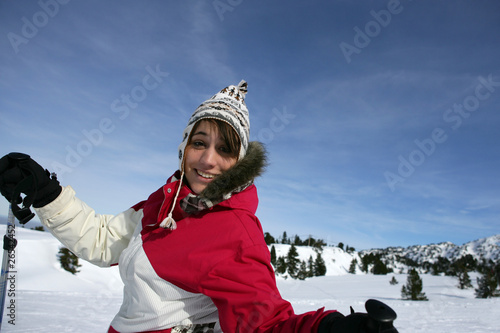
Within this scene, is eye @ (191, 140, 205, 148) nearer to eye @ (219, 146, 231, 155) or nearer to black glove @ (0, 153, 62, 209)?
eye @ (219, 146, 231, 155)

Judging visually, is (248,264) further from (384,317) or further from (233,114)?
(233,114)

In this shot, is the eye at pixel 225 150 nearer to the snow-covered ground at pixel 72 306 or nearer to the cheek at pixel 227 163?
the cheek at pixel 227 163

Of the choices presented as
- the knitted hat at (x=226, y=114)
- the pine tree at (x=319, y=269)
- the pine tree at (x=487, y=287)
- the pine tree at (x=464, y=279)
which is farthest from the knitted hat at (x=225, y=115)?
the pine tree at (x=319, y=269)

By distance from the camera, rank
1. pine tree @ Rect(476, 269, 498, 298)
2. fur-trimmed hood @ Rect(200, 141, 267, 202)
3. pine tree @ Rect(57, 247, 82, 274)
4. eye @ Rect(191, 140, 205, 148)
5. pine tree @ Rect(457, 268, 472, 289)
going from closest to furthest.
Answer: fur-trimmed hood @ Rect(200, 141, 267, 202) → eye @ Rect(191, 140, 205, 148) → pine tree @ Rect(57, 247, 82, 274) → pine tree @ Rect(476, 269, 498, 298) → pine tree @ Rect(457, 268, 472, 289)

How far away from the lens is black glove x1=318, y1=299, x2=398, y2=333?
77 centimetres

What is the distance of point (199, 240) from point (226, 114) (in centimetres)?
75

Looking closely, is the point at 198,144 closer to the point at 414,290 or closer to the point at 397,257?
the point at 414,290

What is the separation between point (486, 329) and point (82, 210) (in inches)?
432

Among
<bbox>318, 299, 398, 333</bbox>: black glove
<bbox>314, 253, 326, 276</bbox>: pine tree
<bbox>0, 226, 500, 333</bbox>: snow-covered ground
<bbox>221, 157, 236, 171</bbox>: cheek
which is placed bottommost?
<bbox>314, 253, 326, 276</bbox>: pine tree

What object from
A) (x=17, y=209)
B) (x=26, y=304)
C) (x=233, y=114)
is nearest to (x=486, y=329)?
(x=233, y=114)

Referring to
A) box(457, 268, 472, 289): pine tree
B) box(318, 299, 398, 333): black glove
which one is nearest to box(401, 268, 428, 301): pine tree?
box(457, 268, 472, 289): pine tree

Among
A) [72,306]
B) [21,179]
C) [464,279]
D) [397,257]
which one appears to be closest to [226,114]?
[21,179]

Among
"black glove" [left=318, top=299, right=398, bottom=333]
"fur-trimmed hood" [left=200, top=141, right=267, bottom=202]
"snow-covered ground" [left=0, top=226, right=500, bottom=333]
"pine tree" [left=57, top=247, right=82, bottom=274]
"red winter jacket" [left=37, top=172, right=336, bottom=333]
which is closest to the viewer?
"black glove" [left=318, top=299, right=398, bottom=333]

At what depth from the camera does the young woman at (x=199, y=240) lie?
3.66ft
